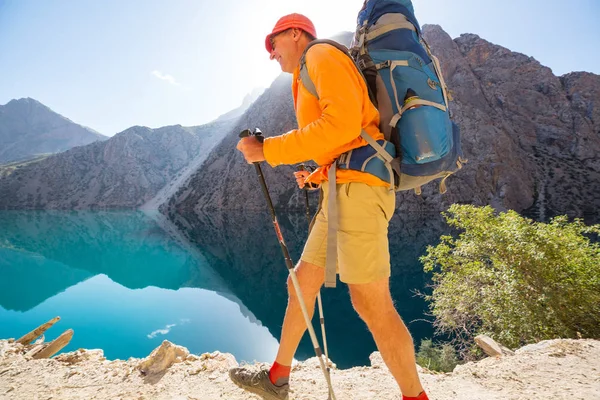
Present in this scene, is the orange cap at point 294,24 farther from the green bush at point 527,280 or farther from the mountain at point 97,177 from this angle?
the mountain at point 97,177

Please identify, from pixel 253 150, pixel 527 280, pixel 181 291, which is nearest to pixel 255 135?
pixel 253 150

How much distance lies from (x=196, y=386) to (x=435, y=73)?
4.54 metres

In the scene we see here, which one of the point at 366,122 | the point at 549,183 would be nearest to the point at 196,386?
the point at 366,122

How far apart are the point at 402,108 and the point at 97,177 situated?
149544 millimetres

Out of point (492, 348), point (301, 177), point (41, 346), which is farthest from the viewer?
point (41, 346)

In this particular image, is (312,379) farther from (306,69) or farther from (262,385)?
(306,69)

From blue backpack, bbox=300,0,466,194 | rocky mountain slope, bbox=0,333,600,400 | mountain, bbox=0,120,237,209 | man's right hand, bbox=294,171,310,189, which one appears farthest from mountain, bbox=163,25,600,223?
blue backpack, bbox=300,0,466,194

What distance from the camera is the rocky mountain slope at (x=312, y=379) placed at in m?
3.53

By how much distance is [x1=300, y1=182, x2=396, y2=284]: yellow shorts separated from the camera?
1.94 m

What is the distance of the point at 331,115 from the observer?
179cm

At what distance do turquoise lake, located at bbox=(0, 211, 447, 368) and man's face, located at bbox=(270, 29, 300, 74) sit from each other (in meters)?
13.7

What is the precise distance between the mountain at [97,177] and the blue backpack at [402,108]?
Answer: 136230 millimetres

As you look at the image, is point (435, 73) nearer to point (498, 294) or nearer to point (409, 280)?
point (498, 294)

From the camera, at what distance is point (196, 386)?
3922mm
